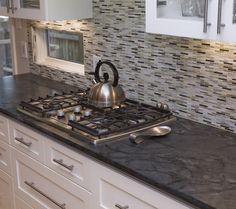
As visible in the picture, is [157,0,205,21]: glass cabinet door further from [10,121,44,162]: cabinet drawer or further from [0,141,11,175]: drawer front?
[0,141,11,175]: drawer front

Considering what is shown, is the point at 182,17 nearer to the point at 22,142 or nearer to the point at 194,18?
the point at 194,18

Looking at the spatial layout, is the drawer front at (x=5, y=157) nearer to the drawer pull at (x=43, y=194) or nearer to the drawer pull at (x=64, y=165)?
the drawer pull at (x=43, y=194)

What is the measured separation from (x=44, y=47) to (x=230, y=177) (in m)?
2.15

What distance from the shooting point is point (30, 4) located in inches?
103

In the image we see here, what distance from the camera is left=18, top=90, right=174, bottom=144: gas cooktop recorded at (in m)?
1.93

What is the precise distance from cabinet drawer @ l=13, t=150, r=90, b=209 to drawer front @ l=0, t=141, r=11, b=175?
0.26ft

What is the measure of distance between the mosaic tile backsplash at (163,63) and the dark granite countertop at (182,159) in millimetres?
110

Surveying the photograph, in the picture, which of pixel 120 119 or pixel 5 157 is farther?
pixel 5 157

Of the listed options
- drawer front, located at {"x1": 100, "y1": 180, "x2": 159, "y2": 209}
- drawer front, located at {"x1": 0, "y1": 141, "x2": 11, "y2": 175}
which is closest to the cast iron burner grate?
drawer front, located at {"x1": 100, "y1": 180, "x2": 159, "y2": 209}

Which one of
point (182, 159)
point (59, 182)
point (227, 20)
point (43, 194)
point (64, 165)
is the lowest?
point (43, 194)

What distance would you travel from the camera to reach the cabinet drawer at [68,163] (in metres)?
1.90

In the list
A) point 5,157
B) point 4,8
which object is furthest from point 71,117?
point 4,8

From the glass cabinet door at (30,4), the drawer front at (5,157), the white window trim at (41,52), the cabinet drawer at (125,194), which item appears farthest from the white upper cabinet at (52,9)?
the cabinet drawer at (125,194)

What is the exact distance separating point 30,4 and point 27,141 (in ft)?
2.98
